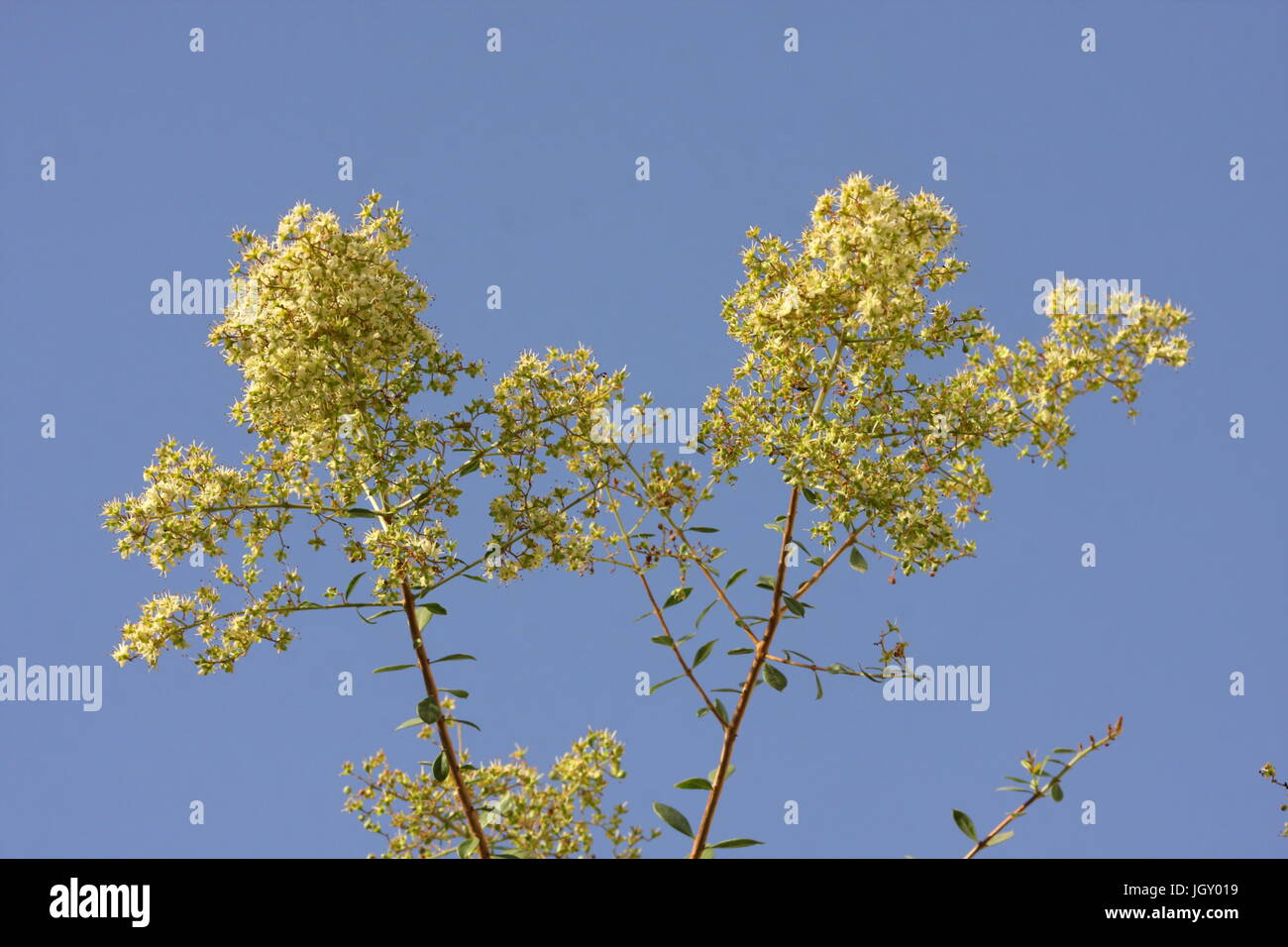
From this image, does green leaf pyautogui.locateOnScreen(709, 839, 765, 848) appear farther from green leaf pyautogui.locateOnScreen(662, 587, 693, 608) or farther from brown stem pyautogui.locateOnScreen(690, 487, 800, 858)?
green leaf pyautogui.locateOnScreen(662, 587, 693, 608)

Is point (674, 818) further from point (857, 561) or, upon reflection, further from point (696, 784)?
point (857, 561)

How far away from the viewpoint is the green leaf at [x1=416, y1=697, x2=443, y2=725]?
15.8 feet

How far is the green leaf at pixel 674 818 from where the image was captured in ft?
16.1

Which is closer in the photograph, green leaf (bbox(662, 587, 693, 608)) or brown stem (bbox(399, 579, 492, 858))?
brown stem (bbox(399, 579, 492, 858))

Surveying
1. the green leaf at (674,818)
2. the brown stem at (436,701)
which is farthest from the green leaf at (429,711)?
the green leaf at (674,818)

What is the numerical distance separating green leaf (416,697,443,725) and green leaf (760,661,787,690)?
1.35 meters

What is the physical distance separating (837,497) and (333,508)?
210 centimetres

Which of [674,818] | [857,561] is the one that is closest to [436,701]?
[674,818]

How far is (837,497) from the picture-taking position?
16.2 ft

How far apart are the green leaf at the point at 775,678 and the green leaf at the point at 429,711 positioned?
135 cm

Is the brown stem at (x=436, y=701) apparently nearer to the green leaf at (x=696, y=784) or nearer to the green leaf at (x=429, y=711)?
the green leaf at (x=429, y=711)

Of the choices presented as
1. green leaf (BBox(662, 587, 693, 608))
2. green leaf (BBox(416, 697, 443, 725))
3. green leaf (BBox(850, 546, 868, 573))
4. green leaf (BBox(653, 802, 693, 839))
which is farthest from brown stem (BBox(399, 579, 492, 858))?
green leaf (BBox(850, 546, 868, 573))
